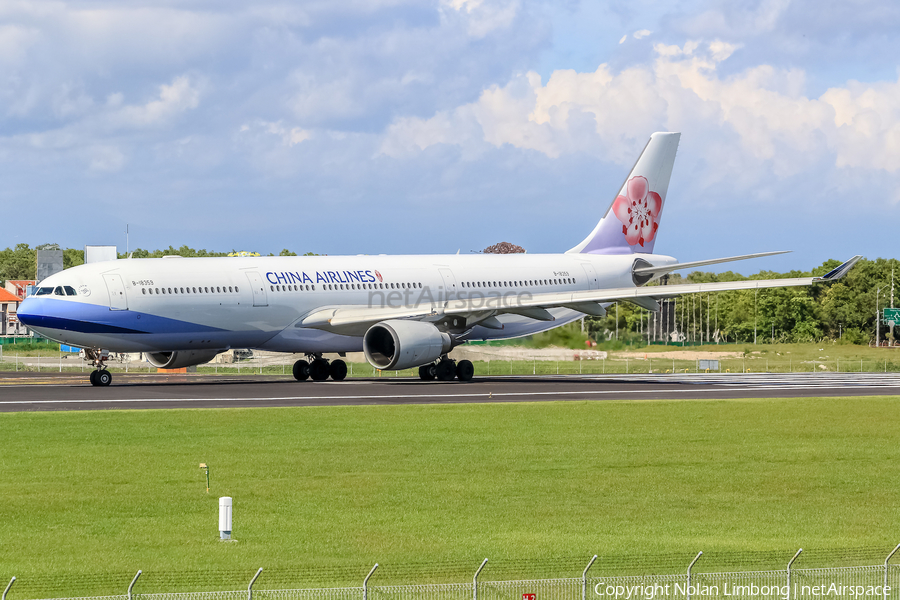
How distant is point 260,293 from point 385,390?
260 inches

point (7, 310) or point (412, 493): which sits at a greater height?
point (7, 310)

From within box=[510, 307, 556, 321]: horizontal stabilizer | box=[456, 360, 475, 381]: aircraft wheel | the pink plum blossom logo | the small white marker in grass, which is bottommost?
the small white marker in grass

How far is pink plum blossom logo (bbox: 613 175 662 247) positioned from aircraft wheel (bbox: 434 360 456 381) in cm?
1506

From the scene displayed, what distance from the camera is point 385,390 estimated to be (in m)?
45.5

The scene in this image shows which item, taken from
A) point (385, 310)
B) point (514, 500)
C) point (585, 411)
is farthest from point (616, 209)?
point (514, 500)

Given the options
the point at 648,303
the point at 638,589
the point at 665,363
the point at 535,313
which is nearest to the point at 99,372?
the point at 535,313

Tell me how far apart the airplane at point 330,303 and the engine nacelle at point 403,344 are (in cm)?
5

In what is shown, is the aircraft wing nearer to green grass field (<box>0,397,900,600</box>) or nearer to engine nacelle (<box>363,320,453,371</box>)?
engine nacelle (<box>363,320,453,371</box>)

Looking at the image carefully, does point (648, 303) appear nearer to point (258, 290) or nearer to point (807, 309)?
point (258, 290)

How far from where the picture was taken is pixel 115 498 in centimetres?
2127

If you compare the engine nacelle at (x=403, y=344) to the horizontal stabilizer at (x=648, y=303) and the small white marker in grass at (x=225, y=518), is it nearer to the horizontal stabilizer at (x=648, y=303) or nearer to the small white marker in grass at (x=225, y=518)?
the horizontal stabilizer at (x=648, y=303)

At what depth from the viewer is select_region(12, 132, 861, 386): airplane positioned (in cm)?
4366

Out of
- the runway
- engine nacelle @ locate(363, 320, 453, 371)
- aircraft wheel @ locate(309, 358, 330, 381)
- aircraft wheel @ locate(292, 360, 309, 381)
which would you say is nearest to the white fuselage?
the runway

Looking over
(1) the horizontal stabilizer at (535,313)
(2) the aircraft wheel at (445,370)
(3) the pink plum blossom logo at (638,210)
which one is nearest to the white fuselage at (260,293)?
(2) the aircraft wheel at (445,370)
